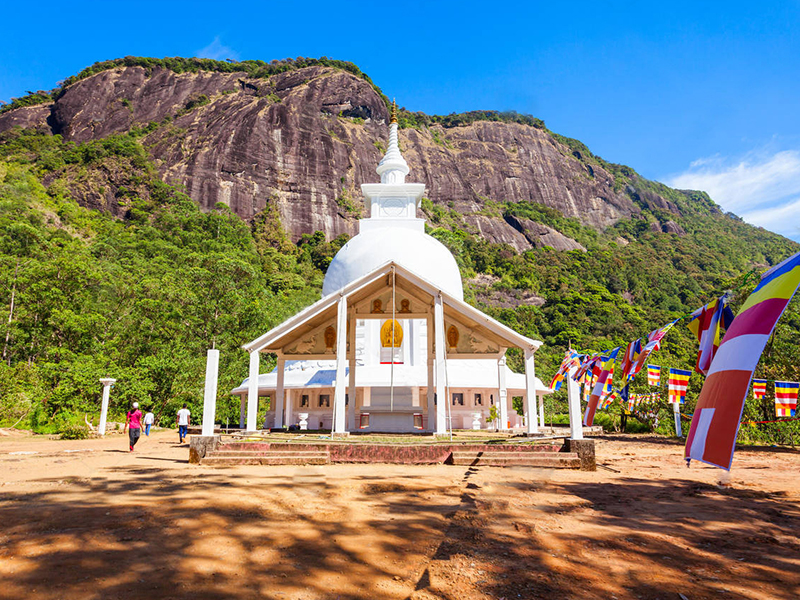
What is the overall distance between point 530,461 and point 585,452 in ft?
3.94

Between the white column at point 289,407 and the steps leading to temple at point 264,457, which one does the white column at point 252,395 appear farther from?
the white column at point 289,407

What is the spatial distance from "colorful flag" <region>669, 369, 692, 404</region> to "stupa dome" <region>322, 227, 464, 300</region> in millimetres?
8879

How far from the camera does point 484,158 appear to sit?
128m

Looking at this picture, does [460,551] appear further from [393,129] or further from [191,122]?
[191,122]

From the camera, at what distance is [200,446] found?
10.4 m

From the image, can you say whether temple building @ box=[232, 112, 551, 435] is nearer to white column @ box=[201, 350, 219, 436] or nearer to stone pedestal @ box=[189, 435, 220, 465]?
white column @ box=[201, 350, 219, 436]

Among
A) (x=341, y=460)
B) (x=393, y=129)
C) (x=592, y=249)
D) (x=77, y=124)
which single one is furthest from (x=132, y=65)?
(x=341, y=460)

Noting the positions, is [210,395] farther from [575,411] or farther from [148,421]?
A: [148,421]

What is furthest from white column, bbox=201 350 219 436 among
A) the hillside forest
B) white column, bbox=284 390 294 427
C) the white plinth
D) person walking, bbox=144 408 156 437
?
person walking, bbox=144 408 156 437

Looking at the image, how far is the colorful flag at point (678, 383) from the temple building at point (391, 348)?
533cm

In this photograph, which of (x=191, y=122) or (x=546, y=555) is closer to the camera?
(x=546, y=555)

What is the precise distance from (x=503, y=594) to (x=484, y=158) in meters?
133

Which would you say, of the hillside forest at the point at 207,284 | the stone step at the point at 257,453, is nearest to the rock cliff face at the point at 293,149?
the hillside forest at the point at 207,284

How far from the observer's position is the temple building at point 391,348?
14.2 metres
